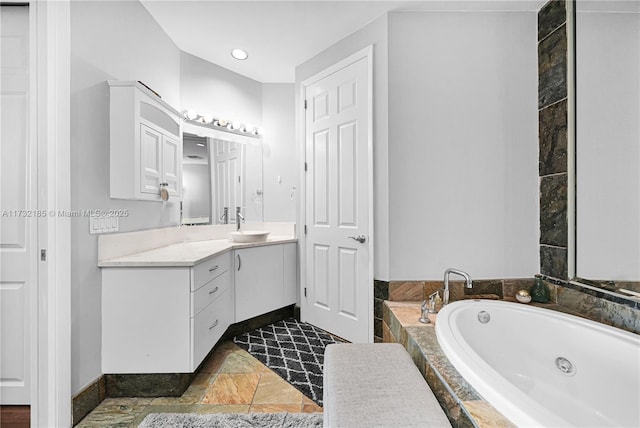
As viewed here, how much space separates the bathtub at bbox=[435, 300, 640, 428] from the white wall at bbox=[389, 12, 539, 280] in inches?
21.3

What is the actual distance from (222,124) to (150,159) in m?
1.15

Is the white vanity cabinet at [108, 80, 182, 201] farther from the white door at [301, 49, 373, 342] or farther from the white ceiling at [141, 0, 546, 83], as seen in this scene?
the white door at [301, 49, 373, 342]

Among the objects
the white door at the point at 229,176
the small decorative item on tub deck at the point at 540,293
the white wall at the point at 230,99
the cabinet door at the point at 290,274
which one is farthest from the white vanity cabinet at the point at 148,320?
the small decorative item on tub deck at the point at 540,293

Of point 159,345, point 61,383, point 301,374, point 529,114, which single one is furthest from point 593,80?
point 61,383

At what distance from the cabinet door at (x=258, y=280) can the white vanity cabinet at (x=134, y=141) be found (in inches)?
34.8

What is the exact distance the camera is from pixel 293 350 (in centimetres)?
249

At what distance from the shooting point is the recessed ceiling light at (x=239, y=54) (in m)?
2.89

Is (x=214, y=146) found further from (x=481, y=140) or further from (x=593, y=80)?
(x=593, y=80)

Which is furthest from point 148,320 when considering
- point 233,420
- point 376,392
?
point 376,392

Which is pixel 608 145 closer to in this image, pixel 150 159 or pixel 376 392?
pixel 376 392

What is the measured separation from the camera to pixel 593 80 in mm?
1769

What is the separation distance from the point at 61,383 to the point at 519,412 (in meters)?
2.00

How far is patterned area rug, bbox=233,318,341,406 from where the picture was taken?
6.83 feet

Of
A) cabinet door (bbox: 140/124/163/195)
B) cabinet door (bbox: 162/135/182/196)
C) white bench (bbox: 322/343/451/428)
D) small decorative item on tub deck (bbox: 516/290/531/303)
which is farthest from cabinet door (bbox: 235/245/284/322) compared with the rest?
small decorative item on tub deck (bbox: 516/290/531/303)
